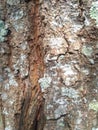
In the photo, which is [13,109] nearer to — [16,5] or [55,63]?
[55,63]

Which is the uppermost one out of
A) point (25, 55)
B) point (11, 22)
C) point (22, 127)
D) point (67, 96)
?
point (11, 22)

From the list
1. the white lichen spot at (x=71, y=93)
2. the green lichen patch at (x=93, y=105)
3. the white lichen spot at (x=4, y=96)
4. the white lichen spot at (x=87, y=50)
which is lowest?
the green lichen patch at (x=93, y=105)

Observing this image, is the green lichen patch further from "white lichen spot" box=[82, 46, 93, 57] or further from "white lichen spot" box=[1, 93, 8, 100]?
"white lichen spot" box=[1, 93, 8, 100]

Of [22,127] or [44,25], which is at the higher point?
[44,25]

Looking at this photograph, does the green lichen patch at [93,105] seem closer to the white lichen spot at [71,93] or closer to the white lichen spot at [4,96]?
the white lichen spot at [71,93]

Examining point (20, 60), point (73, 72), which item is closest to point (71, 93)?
point (73, 72)

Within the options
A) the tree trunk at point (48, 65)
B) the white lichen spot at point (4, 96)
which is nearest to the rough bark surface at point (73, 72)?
the tree trunk at point (48, 65)

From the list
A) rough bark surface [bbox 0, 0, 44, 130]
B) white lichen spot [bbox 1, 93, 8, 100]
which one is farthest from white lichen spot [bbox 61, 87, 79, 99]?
white lichen spot [bbox 1, 93, 8, 100]

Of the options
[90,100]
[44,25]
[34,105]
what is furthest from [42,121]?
[44,25]
